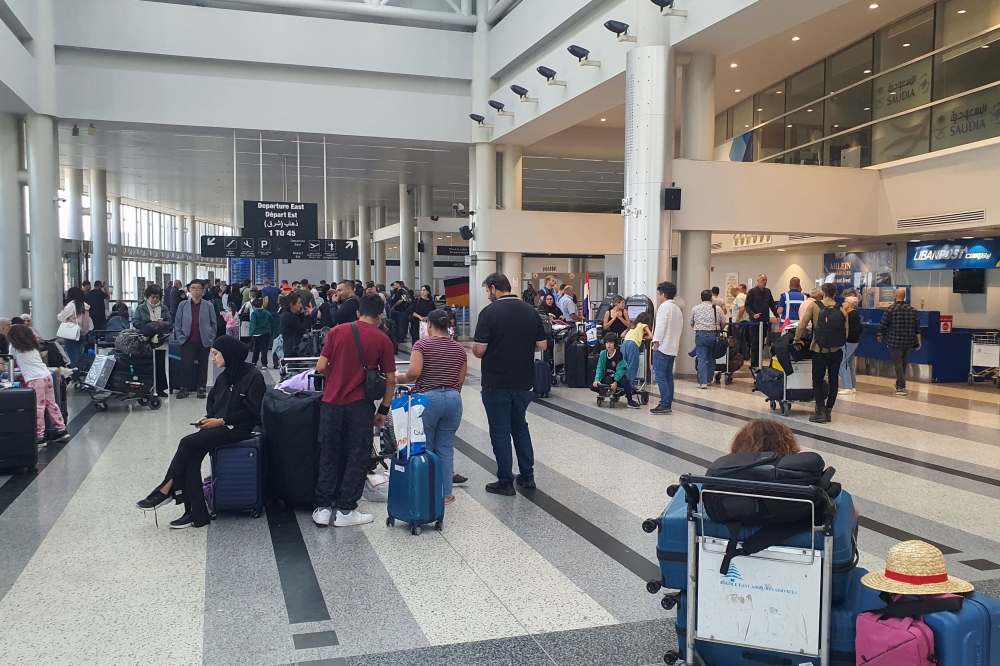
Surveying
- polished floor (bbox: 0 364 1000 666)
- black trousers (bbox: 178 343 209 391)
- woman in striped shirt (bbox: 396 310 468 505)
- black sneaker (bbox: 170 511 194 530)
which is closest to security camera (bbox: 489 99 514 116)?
black trousers (bbox: 178 343 209 391)

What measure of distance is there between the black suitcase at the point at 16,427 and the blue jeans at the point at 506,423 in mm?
3928

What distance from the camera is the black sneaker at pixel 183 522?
5.53m

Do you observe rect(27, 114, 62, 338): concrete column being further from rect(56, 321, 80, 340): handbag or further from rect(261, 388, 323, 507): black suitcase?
rect(261, 388, 323, 507): black suitcase

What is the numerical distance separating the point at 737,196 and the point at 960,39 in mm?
4494

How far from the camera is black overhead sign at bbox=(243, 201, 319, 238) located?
19.6 metres

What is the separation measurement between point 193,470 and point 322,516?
93cm

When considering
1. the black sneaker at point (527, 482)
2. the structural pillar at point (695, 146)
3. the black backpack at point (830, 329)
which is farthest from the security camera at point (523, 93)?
the black sneaker at point (527, 482)

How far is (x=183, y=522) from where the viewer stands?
18.2 feet

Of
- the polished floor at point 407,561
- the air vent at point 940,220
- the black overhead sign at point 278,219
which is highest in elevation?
the black overhead sign at point 278,219

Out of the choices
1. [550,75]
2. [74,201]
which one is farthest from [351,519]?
[74,201]

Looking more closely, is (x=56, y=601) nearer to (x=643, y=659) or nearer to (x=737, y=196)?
(x=643, y=659)

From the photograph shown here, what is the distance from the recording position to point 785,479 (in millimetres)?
2982

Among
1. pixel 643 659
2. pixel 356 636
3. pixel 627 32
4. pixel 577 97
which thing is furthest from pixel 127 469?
pixel 577 97

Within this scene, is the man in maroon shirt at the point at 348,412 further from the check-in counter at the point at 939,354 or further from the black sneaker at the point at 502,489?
the check-in counter at the point at 939,354
